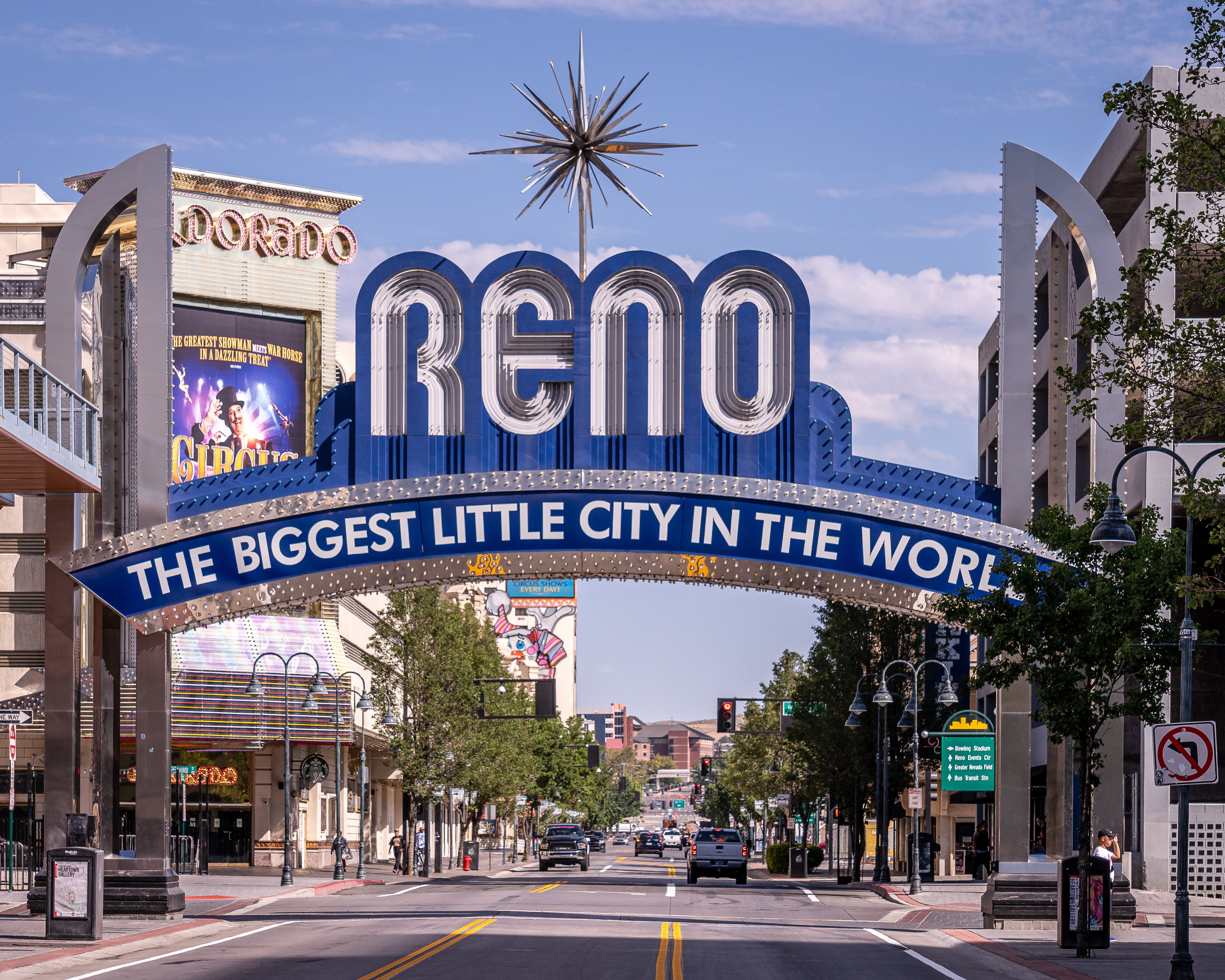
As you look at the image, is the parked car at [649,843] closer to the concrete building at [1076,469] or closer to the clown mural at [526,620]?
the clown mural at [526,620]

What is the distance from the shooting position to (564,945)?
2405 centimetres

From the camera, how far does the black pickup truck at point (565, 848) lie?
64500 millimetres

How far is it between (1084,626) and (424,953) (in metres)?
11.2

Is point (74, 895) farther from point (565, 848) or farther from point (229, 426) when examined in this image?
point (229, 426)

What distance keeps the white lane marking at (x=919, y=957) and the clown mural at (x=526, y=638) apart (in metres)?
121

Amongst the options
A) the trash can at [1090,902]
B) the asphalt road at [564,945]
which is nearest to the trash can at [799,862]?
the asphalt road at [564,945]

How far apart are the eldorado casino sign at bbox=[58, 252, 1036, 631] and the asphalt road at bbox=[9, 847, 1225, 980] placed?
19.1 ft

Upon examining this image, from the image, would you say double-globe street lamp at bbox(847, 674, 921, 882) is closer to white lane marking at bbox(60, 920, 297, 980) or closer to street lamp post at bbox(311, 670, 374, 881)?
street lamp post at bbox(311, 670, 374, 881)

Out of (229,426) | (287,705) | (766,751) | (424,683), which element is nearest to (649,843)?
(766,751)

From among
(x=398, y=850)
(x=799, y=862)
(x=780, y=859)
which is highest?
(x=398, y=850)

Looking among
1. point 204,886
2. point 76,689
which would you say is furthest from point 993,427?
point 76,689

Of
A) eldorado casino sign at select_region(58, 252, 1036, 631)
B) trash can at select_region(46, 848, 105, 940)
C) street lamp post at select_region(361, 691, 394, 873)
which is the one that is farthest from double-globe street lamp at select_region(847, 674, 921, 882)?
trash can at select_region(46, 848, 105, 940)

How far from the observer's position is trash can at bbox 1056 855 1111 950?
24.1 meters

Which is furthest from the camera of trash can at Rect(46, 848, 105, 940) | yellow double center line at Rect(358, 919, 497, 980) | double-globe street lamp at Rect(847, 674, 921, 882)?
double-globe street lamp at Rect(847, 674, 921, 882)
